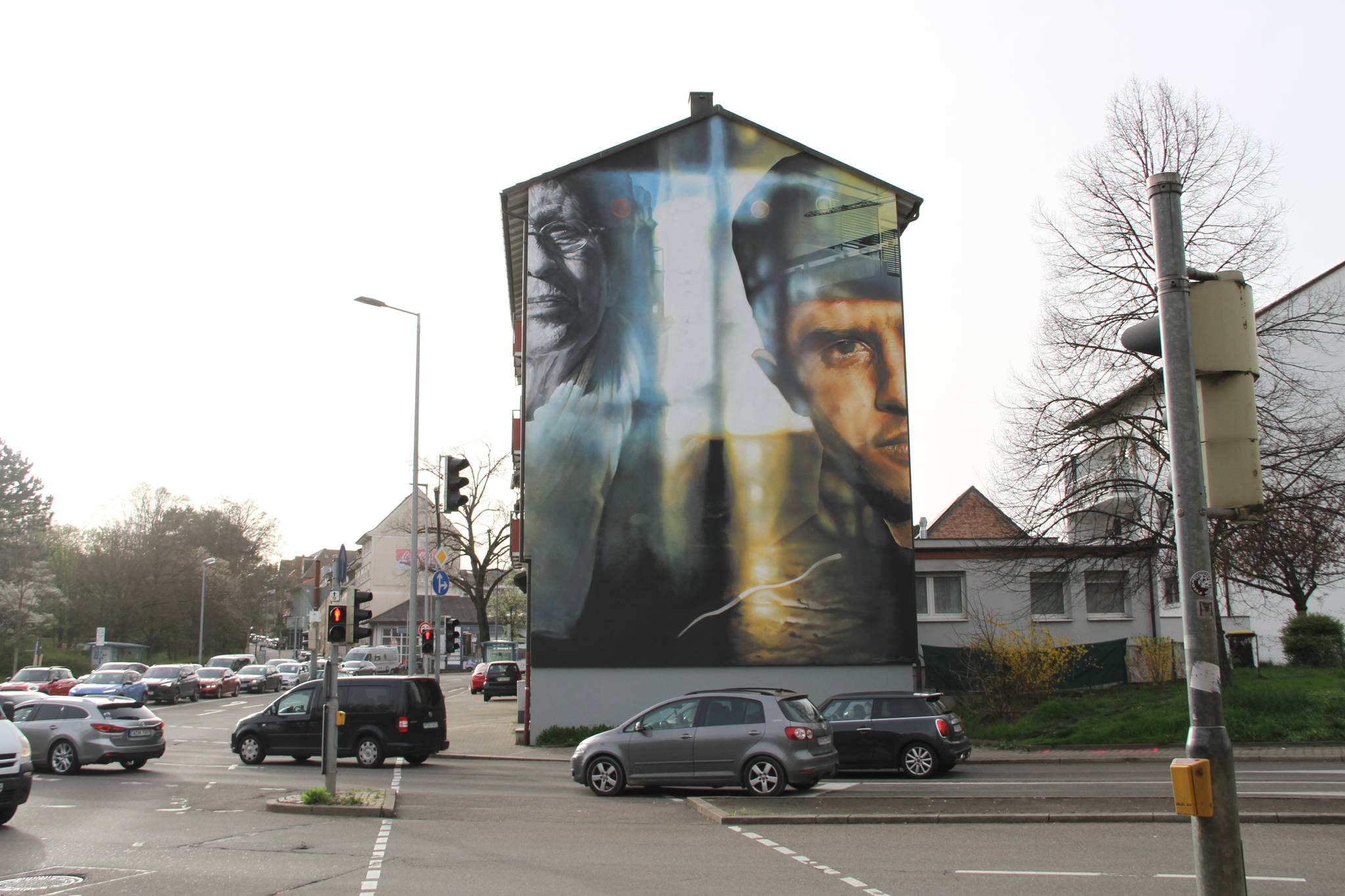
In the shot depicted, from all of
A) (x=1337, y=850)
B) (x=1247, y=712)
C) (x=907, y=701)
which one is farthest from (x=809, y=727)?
(x=1247, y=712)

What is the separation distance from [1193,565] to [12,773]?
546 inches

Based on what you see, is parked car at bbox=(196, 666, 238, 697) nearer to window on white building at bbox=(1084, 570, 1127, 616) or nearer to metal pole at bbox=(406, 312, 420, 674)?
metal pole at bbox=(406, 312, 420, 674)

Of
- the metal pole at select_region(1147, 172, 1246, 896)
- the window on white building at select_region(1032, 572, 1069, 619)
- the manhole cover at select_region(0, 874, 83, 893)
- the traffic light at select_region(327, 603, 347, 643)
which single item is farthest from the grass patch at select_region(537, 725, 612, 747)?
the metal pole at select_region(1147, 172, 1246, 896)

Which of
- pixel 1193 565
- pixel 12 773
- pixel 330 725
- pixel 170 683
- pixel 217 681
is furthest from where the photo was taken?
pixel 217 681

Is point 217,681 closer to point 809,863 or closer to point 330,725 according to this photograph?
point 330,725

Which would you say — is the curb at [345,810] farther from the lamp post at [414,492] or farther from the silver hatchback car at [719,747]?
the lamp post at [414,492]

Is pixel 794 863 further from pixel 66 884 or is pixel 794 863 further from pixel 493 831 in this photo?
pixel 66 884

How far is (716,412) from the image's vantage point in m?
27.5

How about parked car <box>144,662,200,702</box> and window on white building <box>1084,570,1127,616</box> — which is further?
parked car <box>144,662,200,702</box>

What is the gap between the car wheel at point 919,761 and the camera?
18.5 m

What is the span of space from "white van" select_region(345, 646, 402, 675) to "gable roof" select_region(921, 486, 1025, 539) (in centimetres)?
4002

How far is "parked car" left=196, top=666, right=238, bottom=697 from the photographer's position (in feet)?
168

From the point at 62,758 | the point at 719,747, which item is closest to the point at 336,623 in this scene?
the point at 719,747

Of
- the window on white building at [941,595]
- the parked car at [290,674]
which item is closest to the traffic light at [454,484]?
the window on white building at [941,595]
